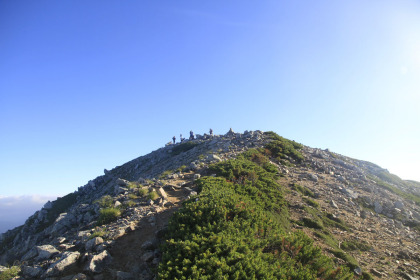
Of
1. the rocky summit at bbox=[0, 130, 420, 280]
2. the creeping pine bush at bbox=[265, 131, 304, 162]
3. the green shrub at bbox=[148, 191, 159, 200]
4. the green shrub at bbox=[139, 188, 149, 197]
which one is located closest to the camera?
the rocky summit at bbox=[0, 130, 420, 280]

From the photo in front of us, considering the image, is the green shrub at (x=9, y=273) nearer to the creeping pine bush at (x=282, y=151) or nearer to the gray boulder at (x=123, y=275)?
the gray boulder at (x=123, y=275)

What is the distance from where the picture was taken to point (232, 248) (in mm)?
6387

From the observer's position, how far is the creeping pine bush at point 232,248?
5710 millimetres

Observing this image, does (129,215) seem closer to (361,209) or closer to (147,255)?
(147,255)

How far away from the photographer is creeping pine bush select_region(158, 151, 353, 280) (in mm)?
5710

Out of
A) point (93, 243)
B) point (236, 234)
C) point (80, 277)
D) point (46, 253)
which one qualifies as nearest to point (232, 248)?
point (236, 234)

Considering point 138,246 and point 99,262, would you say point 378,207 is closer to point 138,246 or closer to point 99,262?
point 138,246

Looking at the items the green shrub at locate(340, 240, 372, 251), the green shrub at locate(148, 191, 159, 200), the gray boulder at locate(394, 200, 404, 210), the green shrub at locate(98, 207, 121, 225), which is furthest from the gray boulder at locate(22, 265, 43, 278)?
the gray boulder at locate(394, 200, 404, 210)

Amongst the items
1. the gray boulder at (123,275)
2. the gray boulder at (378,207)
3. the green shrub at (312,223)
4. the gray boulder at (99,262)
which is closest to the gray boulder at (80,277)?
the gray boulder at (99,262)

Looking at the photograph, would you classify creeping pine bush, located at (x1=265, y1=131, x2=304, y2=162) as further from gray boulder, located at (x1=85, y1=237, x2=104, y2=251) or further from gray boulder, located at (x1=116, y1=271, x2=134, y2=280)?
gray boulder, located at (x1=116, y1=271, x2=134, y2=280)

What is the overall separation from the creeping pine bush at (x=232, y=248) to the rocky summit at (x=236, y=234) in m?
0.03

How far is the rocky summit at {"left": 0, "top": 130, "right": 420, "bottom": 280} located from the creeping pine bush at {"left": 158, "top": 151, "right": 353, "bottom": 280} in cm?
3

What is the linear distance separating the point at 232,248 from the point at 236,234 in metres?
0.92

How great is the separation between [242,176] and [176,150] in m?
30.5
